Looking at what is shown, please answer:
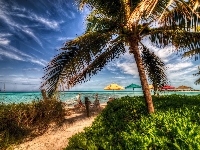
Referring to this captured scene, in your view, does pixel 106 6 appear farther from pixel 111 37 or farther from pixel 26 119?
pixel 26 119

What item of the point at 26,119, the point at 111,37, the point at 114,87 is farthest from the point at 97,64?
the point at 114,87

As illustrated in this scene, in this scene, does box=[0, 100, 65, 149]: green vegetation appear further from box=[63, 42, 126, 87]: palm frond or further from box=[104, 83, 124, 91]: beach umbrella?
box=[104, 83, 124, 91]: beach umbrella

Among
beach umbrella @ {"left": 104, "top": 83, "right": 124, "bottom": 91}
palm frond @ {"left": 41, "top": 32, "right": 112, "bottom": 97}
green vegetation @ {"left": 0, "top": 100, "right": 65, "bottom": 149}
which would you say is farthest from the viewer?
beach umbrella @ {"left": 104, "top": 83, "right": 124, "bottom": 91}

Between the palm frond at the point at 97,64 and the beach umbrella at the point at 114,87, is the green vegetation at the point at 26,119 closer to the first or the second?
the palm frond at the point at 97,64

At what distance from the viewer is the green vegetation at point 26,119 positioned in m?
11.9

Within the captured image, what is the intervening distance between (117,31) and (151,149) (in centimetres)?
486

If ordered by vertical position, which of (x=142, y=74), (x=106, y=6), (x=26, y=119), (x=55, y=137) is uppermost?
(x=106, y=6)

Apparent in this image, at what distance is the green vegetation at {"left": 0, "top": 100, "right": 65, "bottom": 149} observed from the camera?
11922 millimetres

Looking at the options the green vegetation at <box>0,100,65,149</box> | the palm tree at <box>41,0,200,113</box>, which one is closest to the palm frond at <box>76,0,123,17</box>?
the palm tree at <box>41,0,200,113</box>

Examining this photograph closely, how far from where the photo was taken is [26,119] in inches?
522

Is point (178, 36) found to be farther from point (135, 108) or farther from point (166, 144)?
point (166, 144)

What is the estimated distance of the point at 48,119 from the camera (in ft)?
46.8

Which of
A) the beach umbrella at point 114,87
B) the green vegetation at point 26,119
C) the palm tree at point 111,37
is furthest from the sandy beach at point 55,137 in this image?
the beach umbrella at point 114,87

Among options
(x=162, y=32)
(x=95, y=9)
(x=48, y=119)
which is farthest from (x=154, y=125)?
(x=48, y=119)
